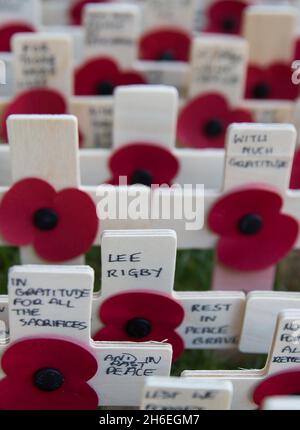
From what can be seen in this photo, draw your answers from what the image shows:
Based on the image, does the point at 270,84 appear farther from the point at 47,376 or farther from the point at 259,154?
the point at 47,376

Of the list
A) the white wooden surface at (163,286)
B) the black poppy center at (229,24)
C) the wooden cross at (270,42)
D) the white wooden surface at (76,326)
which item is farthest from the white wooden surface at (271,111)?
the white wooden surface at (76,326)

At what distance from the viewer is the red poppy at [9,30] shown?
138 centimetres

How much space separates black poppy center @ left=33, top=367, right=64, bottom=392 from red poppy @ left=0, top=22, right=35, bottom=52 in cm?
76

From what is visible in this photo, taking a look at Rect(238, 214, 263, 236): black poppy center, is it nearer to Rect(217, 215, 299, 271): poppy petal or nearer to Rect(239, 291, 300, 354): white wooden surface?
Rect(217, 215, 299, 271): poppy petal

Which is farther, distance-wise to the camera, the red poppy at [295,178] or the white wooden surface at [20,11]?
the white wooden surface at [20,11]

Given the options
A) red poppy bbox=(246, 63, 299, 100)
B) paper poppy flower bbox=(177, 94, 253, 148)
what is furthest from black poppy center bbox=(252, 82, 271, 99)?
paper poppy flower bbox=(177, 94, 253, 148)

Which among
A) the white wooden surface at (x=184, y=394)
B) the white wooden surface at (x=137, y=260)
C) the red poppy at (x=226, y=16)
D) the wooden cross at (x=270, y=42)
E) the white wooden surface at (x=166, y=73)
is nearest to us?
the white wooden surface at (x=184, y=394)

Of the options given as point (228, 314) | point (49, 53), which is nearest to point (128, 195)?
point (228, 314)

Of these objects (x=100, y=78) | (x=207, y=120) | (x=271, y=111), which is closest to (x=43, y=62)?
(x=100, y=78)

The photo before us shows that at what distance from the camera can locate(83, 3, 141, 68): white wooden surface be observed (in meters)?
1.29

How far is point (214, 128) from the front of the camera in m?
1.22

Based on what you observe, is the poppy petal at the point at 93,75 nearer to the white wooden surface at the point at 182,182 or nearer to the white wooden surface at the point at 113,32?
the white wooden surface at the point at 113,32
